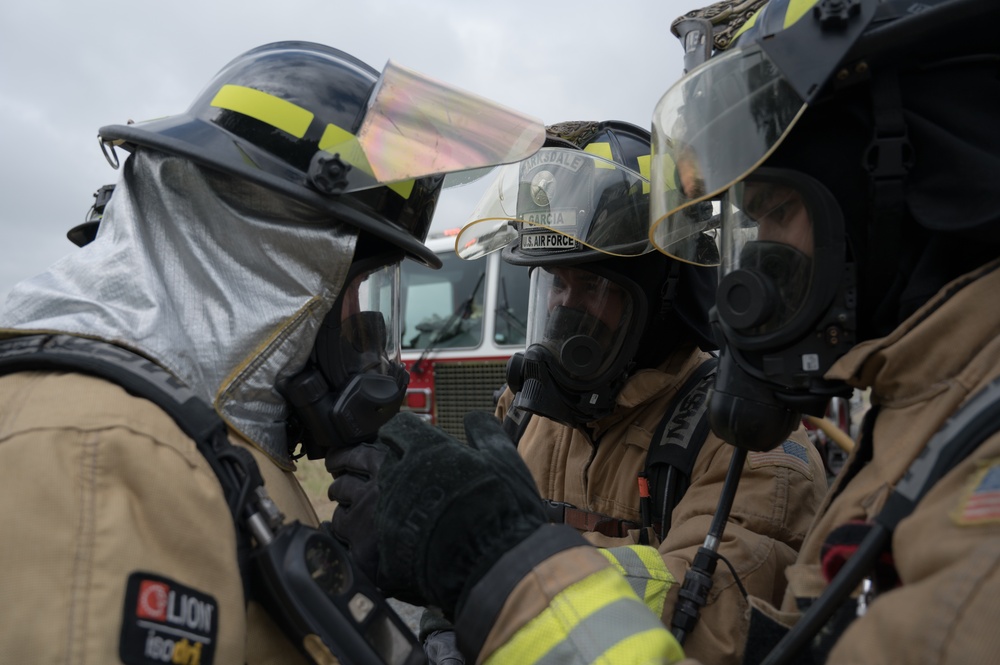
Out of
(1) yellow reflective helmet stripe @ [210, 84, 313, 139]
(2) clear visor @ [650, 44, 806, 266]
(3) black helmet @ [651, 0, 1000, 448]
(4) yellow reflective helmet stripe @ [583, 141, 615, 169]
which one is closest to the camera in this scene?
(3) black helmet @ [651, 0, 1000, 448]

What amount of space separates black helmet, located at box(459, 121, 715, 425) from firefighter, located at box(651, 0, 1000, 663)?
25.5 inches

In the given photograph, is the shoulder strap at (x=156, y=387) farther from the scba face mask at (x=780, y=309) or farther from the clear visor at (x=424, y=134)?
the scba face mask at (x=780, y=309)

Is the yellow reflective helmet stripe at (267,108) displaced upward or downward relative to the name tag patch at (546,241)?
upward

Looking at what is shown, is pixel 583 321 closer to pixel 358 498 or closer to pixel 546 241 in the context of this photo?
pixel 546 241

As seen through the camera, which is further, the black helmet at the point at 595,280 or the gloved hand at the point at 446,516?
the black helmet at the point at 595,280

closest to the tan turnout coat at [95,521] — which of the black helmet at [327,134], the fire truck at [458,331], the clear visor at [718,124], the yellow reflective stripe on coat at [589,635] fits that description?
the yellow reflective stripe on coat at [589,635]

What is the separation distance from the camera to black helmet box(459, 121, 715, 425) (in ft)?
7.91

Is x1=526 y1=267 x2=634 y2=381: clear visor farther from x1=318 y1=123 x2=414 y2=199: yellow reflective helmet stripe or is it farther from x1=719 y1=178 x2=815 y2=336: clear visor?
x1=318 y1=123 x2=414 y2=199: yellow reflective helmet stripe

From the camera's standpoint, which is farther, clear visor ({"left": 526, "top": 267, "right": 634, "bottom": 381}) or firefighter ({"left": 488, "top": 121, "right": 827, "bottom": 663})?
clear visor ({"left": 526, "top": 267, "right": 634, "bottom": 381})

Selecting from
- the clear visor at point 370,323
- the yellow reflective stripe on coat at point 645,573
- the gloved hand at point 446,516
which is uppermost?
the clear visor at point 370,323

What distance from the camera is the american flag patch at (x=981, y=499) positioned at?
3.08 ft

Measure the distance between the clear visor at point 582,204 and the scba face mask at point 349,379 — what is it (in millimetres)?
740

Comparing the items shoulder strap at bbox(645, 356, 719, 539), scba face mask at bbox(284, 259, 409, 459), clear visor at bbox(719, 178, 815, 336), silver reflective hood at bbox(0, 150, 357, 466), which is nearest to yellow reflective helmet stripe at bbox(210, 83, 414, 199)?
silver reflective hood at bbox(0, 150, 357, 466)

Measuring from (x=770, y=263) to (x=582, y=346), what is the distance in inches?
37.1
